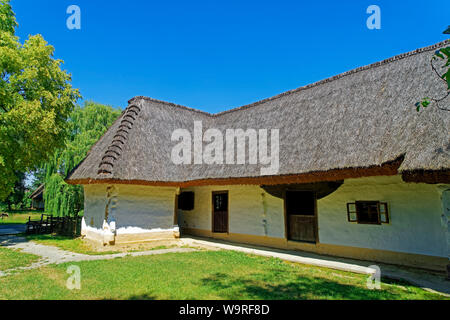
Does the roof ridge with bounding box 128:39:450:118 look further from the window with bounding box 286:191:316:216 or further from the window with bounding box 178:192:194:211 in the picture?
the window with bounding box 178:192:194:211

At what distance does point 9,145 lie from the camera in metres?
9.55

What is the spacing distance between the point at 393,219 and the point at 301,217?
297cm

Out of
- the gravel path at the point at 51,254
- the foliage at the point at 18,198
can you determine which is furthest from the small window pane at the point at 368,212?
the foliage at the point at 18,198

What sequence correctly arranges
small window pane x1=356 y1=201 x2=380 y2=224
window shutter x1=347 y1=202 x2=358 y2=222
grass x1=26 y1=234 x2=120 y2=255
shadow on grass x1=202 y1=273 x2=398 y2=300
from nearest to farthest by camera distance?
shadow on grass x1=202 y1=273 x2=398 y2=300, small window pane x1=356 y1=201 x2=380 y2=224, window shutter x1=347 y1=202 x2=358 y2=222, grass x1=26 y1=234 x2=120 y2=255

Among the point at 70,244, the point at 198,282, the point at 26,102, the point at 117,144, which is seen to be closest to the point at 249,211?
the point at 198,282

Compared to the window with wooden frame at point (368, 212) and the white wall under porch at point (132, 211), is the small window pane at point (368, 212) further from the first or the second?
the white wall under porch at point (132, 211)

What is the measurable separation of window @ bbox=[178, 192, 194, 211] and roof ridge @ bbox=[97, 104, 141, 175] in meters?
4.36

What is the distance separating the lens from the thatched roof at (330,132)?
5871 millimetres

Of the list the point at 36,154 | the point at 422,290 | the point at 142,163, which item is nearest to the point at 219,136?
the point at 142,163

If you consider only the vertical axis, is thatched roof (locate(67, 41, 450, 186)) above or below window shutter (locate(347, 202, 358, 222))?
above

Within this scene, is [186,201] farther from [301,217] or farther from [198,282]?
[198,282]

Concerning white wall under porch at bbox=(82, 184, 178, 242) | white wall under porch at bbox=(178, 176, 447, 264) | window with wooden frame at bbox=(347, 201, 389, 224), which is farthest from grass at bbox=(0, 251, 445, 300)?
white wall under porch at bbox=(82, 184, 178, 242)

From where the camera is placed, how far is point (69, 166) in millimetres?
15680

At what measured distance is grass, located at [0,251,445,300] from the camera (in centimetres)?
457
